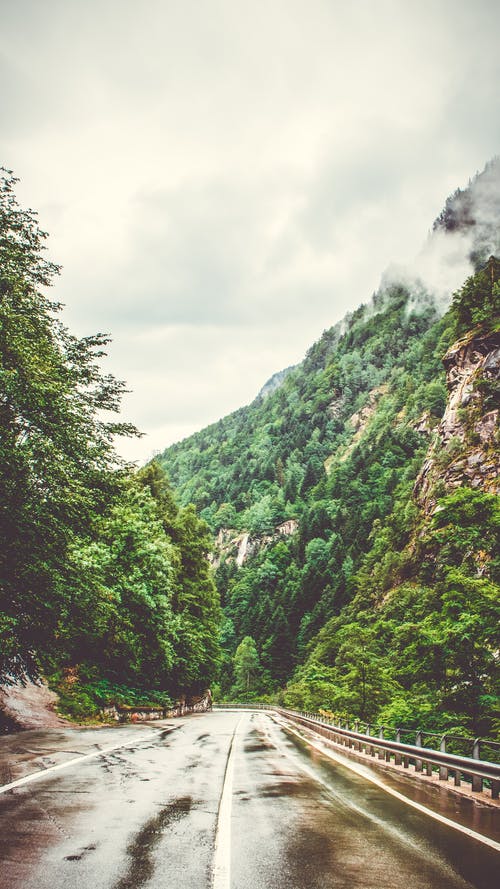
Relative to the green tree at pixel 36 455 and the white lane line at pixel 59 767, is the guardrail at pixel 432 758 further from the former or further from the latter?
the green tree at pixel 36 455

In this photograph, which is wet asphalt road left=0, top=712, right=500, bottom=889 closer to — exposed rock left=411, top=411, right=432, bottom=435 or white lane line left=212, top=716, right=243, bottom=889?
white lane line left=212, top=716, right=243, bottom=889

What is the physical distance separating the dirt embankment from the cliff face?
35.1 meters

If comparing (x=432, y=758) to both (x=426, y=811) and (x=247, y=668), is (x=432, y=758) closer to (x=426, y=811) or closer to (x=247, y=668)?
(x=426, y=811)

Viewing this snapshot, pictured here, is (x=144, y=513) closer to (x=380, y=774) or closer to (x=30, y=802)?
(x=380, y=774)

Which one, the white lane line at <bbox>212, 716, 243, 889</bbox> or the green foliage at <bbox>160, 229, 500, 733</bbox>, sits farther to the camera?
the green foliage at <bbox>160, 229, 500, 733</bbox>

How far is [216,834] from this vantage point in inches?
221

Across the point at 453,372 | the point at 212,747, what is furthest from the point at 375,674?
the point at 453,372

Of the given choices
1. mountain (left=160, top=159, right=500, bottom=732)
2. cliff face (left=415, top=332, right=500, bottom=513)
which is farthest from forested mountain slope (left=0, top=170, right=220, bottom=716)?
cliff face (left=415, top=332, right=500, bottom=513)

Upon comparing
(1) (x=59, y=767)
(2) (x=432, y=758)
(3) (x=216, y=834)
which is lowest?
(2) (x=432, y=758)

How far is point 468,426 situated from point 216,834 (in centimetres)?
5309

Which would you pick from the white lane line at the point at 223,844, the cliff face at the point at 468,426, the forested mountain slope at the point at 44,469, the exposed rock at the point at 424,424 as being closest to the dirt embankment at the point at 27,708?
the forested mountain slope at the point at 44,469

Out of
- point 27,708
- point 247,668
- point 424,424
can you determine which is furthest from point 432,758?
point 424,424

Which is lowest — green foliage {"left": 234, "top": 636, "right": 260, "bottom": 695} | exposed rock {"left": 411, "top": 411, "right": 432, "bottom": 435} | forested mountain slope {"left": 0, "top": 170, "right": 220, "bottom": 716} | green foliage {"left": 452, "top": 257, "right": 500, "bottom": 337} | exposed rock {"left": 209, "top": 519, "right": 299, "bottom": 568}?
green foliage {"left": 234, "top": 636, "right": 260, "bottom": 695}

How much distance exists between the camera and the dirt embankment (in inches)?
629
